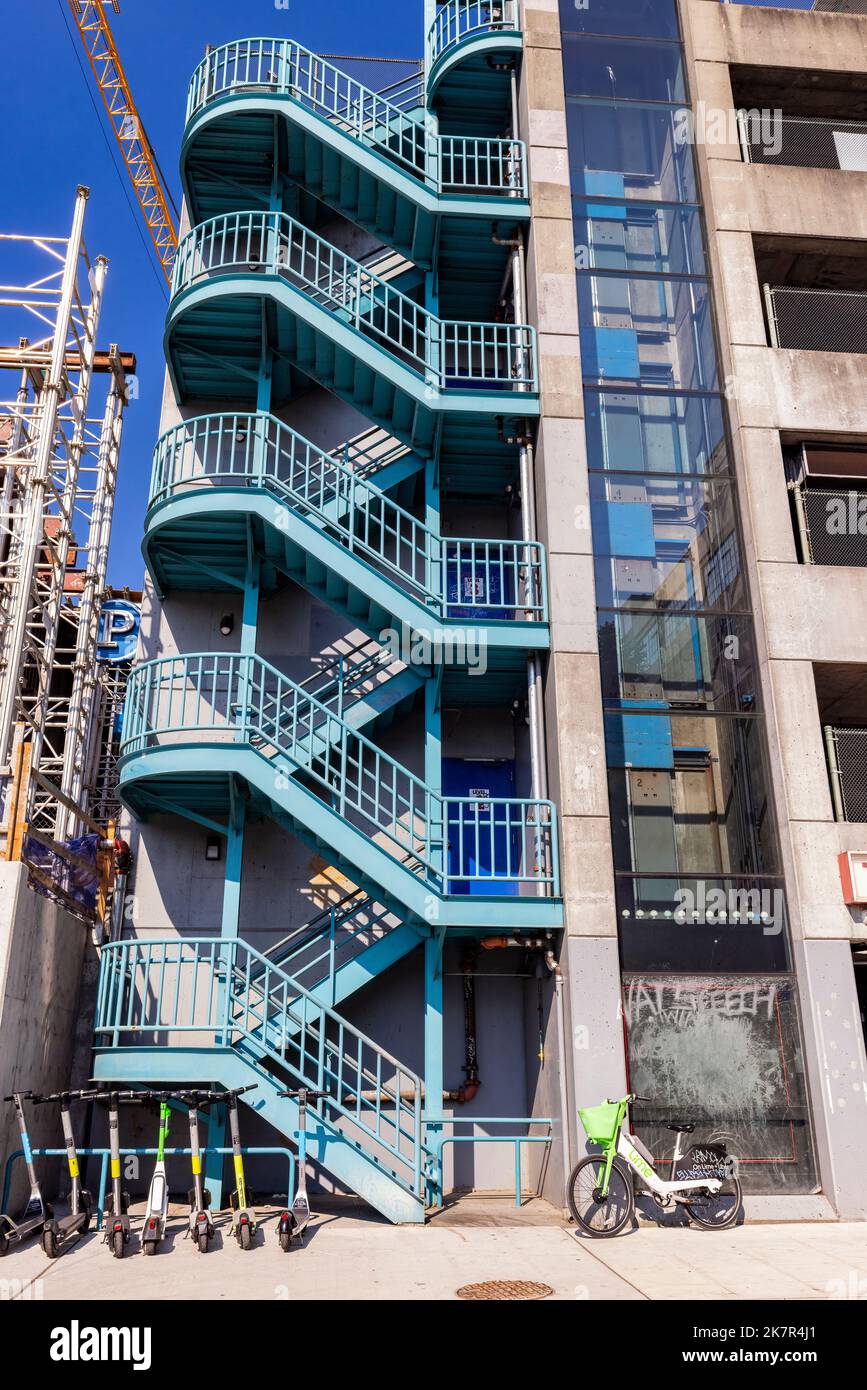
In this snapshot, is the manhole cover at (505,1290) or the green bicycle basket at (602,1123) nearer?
the manhole cover at (505,1290)

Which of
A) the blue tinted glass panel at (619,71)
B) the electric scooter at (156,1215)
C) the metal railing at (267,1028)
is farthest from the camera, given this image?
the blue tinted glass panel at (619,71)

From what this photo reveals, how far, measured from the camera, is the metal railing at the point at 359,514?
515 inches

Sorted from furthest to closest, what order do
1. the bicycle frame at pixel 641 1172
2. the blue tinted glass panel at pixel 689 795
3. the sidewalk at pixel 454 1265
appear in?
the blue tinted glass panel at pixel 689 795 → the bicycle frame at pixel 641 1172 → the sidewalk at pixel 454 1265

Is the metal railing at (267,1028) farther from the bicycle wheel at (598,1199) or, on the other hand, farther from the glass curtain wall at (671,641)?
the glass curtain wall at (671,641)

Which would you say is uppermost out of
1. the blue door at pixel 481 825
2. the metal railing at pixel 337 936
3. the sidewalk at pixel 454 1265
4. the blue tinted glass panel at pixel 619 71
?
the blue tinted glass panel at pixel 619 71

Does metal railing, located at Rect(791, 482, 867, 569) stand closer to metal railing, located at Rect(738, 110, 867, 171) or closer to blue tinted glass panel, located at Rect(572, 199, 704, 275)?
blue tinted glass panel, located at Rect(572, 199, 704, 275)

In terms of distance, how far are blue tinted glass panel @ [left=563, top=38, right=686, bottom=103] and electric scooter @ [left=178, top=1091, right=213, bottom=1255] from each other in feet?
50.2

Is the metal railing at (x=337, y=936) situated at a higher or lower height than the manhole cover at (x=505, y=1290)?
higher

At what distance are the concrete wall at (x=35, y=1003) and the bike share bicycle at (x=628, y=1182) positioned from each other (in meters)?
5.79

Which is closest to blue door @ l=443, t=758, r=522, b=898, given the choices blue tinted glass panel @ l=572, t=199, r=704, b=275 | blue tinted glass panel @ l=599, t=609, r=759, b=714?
blue tinted glass panel @ l=599, t=609, r=759, b=714

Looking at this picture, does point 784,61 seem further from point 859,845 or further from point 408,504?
point 859,845

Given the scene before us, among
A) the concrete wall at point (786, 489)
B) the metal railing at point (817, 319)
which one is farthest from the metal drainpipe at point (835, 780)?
the metal railing at point (817, 319)

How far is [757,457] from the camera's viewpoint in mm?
14211

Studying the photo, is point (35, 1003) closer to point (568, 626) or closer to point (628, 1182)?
point (628, 1182)
